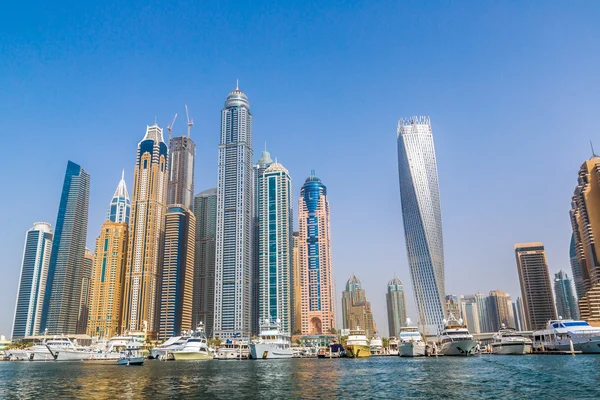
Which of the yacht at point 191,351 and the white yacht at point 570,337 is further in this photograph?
the yacht at point 191,351

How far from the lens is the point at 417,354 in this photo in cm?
18175

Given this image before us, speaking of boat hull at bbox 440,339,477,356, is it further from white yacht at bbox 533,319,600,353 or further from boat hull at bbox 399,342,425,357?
white yacht at bbox 533,319,600,353

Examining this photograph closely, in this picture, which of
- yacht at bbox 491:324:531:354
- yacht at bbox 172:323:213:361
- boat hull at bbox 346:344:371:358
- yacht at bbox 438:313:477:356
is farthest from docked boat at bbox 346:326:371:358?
yacht at bbox 172:323:213:361

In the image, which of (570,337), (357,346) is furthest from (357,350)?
(570,337)

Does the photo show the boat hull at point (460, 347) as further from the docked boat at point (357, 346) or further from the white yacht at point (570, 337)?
the docked boat at point (357, 346)

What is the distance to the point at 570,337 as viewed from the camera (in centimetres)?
15012

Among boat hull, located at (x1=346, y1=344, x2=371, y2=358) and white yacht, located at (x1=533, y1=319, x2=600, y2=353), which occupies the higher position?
white yacht, located at (x1=533, y1=319, x2=600, y2=353)

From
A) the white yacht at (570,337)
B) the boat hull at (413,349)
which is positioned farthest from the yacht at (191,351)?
the white yacht at (570,337)

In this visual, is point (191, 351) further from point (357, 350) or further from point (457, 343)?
point (457, 343)

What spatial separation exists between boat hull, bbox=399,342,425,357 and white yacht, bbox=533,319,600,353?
134 ft

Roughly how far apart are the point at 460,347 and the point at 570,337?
33.3 meters

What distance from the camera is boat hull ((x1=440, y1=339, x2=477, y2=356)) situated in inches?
6176

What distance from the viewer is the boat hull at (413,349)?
18000cm

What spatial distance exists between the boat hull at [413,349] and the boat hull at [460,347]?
654 inches
